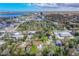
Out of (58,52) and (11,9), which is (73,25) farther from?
(11,9)

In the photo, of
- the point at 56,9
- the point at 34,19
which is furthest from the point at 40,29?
the point at 56,9

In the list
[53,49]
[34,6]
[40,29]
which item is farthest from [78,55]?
[34,6]

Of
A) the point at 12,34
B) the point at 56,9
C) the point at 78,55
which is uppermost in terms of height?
the point at 56,9

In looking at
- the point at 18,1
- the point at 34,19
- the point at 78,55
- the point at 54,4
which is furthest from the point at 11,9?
the point at 78,55

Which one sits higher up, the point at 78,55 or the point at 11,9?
the point at 11,9

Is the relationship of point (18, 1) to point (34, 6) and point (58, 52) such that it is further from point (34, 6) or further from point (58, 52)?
point (58, 52)

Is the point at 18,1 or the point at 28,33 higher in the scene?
the point at 18,1

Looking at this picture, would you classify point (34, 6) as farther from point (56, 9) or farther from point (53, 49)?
point (53, 49)
